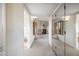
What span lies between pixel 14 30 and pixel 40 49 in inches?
36.8

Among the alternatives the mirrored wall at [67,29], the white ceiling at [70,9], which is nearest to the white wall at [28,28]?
the mirrored wall at [67,29]

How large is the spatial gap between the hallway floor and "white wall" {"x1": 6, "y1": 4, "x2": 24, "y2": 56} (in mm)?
254

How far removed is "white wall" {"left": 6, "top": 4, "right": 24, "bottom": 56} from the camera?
289 cm

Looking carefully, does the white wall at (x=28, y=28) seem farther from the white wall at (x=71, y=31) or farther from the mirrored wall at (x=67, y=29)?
the white wall at (x=71, y=31)

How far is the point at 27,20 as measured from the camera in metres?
2.97

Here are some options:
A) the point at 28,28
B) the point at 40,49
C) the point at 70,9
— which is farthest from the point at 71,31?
the point at 28,28

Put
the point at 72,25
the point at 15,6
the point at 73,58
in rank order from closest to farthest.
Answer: the point at 73,58 < the point at 15,6 < the point at 72,25

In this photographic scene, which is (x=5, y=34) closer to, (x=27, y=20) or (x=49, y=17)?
(x=27, y=20)

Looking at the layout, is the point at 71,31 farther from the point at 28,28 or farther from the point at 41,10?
the point at 28,28

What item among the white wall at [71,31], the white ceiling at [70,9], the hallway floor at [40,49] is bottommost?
the hallway floor at [40,49]

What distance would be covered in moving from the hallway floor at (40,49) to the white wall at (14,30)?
0.83ft

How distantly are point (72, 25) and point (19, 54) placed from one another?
1.68 meters

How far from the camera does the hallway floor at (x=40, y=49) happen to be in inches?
Result: 119

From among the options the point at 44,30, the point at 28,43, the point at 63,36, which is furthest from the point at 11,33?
the point at 63,36
